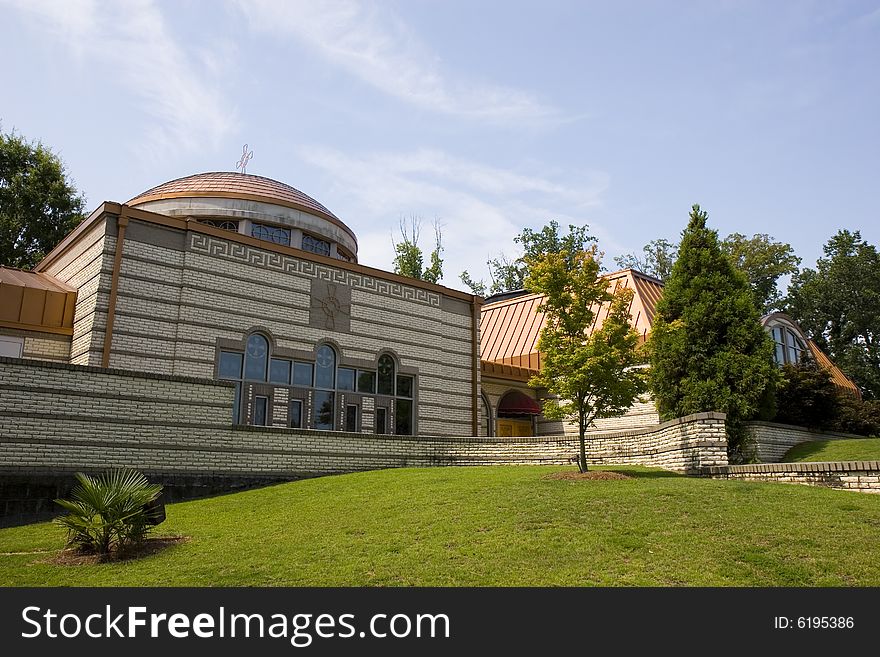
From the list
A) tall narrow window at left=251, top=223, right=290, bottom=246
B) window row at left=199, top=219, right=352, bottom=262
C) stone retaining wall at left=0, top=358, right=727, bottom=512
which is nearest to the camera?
stone retaining wall at left=0, top=358, right=727, bottom=512

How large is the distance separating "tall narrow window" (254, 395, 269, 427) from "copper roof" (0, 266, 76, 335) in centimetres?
519

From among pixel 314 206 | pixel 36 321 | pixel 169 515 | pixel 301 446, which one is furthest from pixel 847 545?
pixel 314 206

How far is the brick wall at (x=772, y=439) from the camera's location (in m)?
20.6

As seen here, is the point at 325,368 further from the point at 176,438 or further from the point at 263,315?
the point at 176,438

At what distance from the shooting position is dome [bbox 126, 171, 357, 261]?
2502 cm

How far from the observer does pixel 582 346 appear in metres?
15.8

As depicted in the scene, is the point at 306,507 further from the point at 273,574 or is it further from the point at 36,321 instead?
the point at 36,321

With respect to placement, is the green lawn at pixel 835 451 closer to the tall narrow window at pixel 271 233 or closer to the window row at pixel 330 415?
the window row at pixel 330 415

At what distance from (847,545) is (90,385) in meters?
14.1

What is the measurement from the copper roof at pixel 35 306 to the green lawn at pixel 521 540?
751cm

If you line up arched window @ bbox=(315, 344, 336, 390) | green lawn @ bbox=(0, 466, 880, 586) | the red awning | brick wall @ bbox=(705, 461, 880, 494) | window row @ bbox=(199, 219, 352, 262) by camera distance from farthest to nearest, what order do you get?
the red awning
window row @ bbox=(199, 219, 352, 262)
arched window @ bbox=(315, 344, 336, 390)
brick wall @ bbox=(705, 461, 880, 494)
green lawn @ bbox=(0, 466, 880, 586)

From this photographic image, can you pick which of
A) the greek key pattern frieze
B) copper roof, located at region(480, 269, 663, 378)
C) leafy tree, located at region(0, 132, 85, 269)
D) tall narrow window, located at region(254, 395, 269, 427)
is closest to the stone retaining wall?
tall narrow window, located at region(254, 395, 269, 427)

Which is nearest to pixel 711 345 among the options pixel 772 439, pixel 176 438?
pixel 772 439

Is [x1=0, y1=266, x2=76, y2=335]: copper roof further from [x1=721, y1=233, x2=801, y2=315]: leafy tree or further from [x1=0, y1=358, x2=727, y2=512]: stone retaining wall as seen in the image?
[x1=721, y1=233, x2=801, y2=315]: leafy tree
